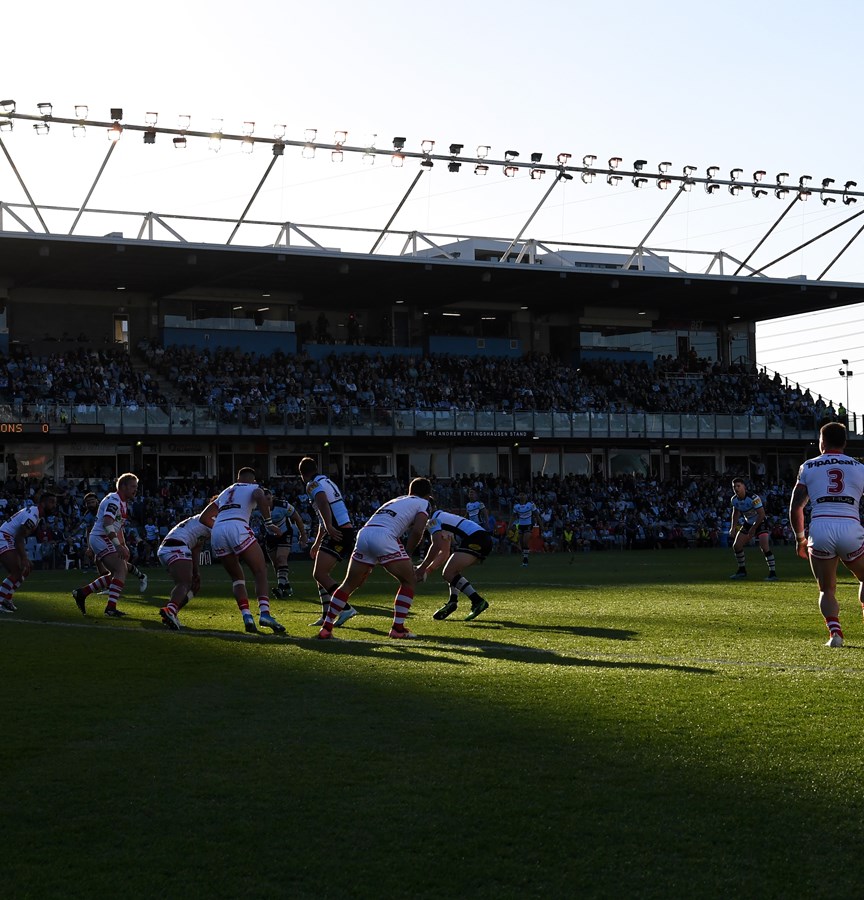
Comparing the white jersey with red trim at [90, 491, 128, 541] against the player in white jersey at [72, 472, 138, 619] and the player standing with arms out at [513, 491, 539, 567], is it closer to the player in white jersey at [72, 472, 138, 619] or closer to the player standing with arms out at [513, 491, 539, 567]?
the player in white jersey at [72, 472, 138, 619]

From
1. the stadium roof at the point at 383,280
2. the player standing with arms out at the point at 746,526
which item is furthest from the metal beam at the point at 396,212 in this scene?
the player standing with arms out at the point at 746,526

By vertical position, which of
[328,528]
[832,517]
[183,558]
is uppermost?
[832,517]

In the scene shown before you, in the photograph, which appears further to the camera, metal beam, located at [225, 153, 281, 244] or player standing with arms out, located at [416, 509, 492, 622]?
metal beam, located at [225, 153, 281, 244]

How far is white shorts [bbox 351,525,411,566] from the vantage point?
47.0 feet

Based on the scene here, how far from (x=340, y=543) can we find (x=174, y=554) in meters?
2.26

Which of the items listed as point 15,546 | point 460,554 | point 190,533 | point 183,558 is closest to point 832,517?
point 460,554

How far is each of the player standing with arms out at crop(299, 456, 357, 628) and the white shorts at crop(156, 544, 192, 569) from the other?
1.79 metres

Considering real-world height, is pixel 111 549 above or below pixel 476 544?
below

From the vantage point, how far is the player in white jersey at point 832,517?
12.6m

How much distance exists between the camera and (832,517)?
41.7ft

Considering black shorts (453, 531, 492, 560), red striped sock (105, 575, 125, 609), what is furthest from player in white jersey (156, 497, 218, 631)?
black shorts (453, 531, 492, 560)

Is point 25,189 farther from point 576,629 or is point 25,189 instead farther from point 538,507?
point 576,629

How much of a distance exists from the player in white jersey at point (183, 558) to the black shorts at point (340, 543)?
1759mm

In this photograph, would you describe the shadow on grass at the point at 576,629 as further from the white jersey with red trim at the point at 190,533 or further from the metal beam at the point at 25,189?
the metal beam at the point at 25,189
